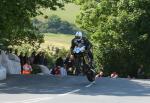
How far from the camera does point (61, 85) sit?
793 inches

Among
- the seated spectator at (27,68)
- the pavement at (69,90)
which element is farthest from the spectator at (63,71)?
the pavement at (69,90)

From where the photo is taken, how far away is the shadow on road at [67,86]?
1769cm

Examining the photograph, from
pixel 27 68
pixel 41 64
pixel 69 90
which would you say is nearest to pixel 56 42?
pixel 41 64

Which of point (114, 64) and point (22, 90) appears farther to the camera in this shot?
point (114, 64)

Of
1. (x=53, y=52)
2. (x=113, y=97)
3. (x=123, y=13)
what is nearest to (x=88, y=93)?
(x=113, y=97)

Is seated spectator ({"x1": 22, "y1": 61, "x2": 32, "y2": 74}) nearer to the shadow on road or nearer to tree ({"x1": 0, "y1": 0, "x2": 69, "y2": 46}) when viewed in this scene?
tree ({"x1": 0, "y1": 0, "x2": 69, "y2": 46})

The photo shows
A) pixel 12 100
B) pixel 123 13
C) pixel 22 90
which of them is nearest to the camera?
pixel 12 100

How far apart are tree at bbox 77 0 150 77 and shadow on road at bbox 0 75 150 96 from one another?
23.5 m

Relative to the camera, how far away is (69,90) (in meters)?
18.2

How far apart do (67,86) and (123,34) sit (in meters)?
27.2

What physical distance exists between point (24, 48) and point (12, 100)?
105 ft

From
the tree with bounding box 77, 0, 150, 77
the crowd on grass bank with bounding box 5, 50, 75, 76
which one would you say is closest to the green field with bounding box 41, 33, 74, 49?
the tree with bounding box 77, 0, 150, 77

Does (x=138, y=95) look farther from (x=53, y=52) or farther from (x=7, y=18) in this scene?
→ (x=53, y=52)

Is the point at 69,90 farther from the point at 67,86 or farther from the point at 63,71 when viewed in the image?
the point at 63,71
